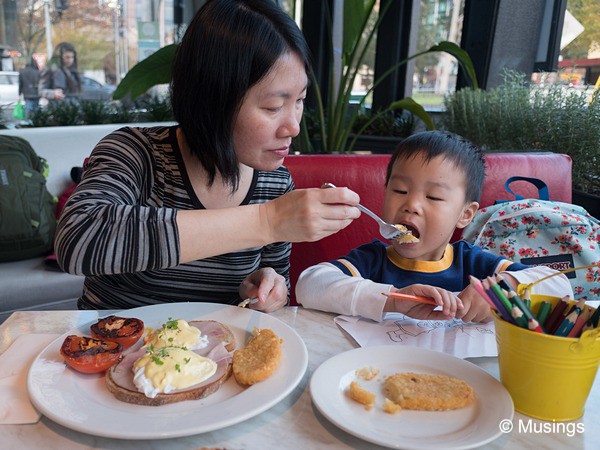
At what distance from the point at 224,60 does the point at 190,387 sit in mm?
868

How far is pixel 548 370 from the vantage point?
837 mm

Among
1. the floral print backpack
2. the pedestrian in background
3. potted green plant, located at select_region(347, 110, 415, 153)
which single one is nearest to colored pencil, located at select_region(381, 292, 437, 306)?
the floral print backpack

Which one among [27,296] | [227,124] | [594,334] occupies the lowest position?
[27,296]

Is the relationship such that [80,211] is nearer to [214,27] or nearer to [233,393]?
[233,393]

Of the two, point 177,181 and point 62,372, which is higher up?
point 177,181

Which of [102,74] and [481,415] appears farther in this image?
[102,74]

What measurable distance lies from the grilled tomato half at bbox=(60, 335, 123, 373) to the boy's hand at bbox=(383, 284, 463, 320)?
25.2 inches

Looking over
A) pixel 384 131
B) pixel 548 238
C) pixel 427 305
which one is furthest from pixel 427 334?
pixel 384 131

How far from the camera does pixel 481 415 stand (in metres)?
0.84

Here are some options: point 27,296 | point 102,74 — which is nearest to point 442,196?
point 27,296

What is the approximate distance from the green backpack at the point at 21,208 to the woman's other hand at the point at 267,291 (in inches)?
89.5

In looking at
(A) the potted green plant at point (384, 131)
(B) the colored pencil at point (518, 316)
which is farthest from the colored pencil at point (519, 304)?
(A) the potted green plant at point (384, 131)

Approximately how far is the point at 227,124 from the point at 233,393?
0.79m

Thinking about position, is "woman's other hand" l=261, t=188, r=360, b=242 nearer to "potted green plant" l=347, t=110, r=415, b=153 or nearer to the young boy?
the young boy
